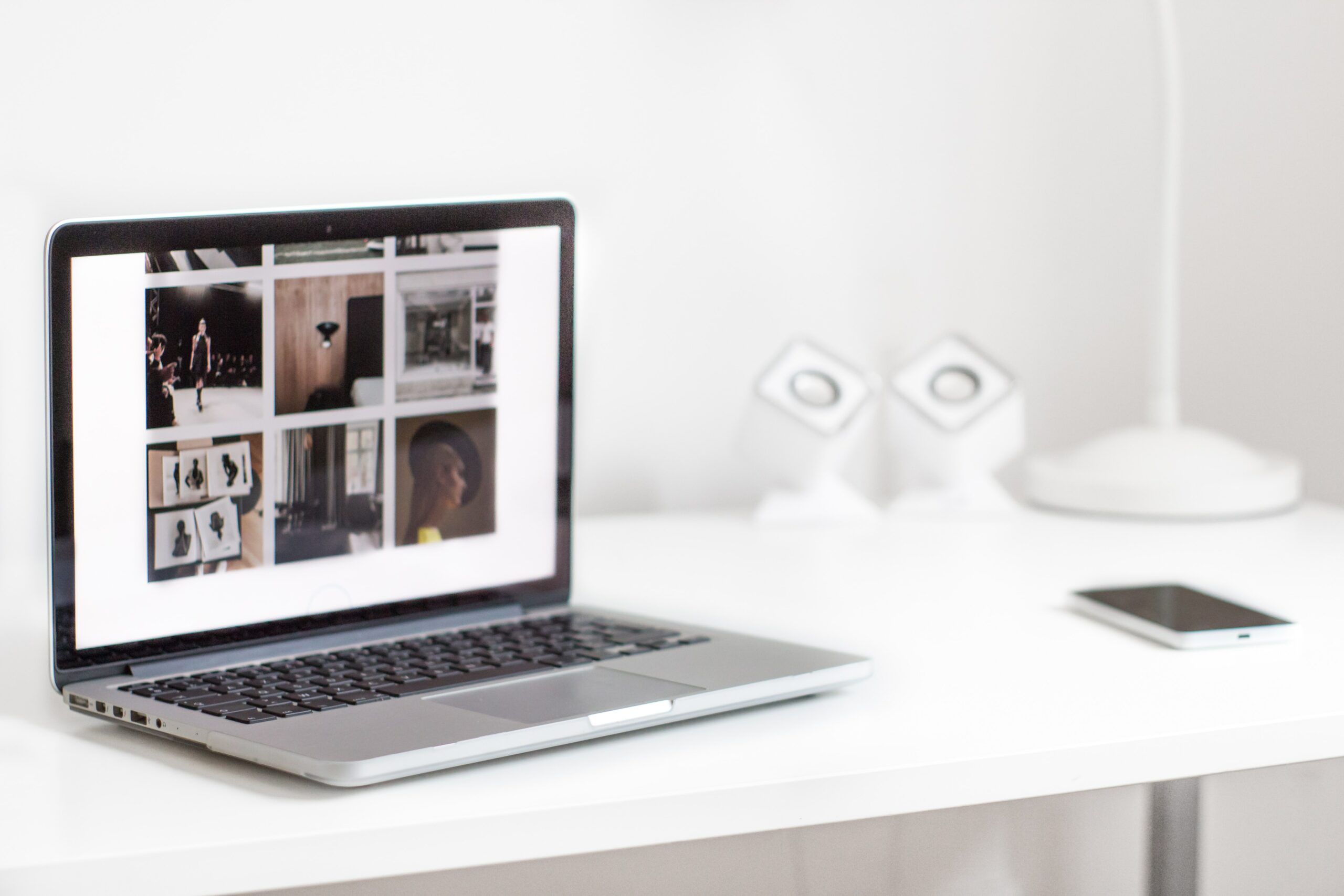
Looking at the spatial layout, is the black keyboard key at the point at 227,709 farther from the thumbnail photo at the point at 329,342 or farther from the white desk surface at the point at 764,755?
the thumbnail photo at the point at 329,342

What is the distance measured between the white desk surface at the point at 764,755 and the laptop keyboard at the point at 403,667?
0.03m

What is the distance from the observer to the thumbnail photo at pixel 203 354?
2.21 feet

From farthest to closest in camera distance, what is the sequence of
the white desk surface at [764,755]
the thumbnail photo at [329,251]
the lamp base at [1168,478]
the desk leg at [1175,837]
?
the lamp base at [1168,478]
the desk leg at [1175,837]
the thumbnail photo at [329,251]
the white desk surface at [764,755]

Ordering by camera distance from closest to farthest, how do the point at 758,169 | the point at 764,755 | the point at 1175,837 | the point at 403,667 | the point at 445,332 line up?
1. the point at 764,755
2. the point at 403,667
3. the point at 445,332
4. the point at 1175,837
5. the point at 758,169

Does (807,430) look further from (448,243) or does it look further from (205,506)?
(205,506)

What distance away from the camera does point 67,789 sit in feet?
1.78

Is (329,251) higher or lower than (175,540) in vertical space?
higher

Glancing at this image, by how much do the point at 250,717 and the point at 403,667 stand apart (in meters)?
0.11

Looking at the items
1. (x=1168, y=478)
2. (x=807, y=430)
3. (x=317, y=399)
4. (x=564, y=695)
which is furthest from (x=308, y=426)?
(x=1168, y=478)

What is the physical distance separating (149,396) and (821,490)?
1.96 ft

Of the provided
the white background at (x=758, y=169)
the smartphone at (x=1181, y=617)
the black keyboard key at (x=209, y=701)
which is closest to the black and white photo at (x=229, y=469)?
the black keyboard key at (x=209, y=701)

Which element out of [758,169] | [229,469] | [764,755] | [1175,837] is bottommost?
[1175,837]

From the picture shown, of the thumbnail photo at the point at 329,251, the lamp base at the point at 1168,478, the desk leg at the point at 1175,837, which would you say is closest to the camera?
the thumbnail photo at the point at 329,251

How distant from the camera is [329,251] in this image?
73cm
